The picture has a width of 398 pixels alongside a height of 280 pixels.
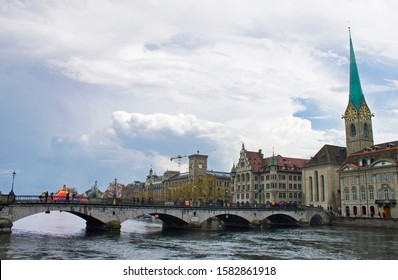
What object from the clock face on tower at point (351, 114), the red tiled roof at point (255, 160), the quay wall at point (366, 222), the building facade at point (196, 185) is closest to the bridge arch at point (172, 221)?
the building facade at point (196, 185)

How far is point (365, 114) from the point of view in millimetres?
105188

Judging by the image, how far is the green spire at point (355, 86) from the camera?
106625mm

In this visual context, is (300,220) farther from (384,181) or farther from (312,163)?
(312,163)

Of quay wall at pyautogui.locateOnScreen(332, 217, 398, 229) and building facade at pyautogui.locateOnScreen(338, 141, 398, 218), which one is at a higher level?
building facade at pyautogui.locateOnScreen(338, 141, 398, 218)

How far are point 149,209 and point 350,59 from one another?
7898cm

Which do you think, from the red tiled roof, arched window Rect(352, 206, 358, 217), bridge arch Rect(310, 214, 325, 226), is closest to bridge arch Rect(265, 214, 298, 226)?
bridge arch Rect(310, 214, 325, 226)

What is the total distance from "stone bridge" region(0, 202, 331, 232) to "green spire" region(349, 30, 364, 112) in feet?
120

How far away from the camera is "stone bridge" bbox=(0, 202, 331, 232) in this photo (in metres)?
49.0

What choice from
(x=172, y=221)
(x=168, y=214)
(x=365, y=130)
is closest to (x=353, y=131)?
(x=365, y=130)

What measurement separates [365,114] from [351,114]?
11.4 ft

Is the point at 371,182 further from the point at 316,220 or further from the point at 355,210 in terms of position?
the point at 316,220

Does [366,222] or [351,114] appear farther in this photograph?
[351,114]

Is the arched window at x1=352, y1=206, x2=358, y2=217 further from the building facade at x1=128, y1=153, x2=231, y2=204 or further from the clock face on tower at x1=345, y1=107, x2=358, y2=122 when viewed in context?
the clock face on tower at x1=345, y1=107, x2=358, y2=122

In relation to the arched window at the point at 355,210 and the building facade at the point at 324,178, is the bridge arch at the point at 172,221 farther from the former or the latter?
the building facade at the point at 324,178
